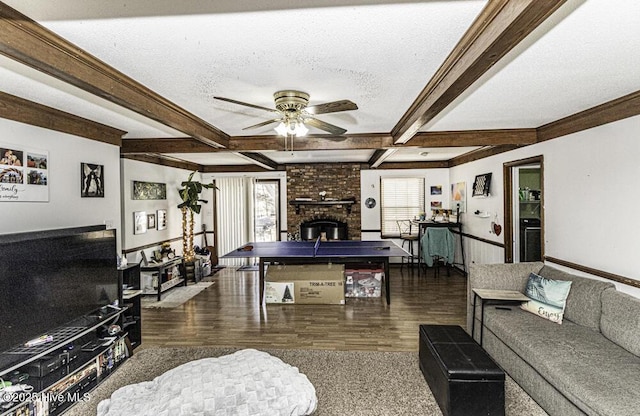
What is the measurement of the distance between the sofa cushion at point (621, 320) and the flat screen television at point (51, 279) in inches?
170

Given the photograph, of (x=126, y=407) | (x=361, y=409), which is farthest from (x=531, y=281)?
(x=126, y=407)

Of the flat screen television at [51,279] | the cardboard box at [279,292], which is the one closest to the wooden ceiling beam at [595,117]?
the cardboard box at [279,292]

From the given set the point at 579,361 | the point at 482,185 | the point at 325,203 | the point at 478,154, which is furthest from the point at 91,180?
the point at 478,154

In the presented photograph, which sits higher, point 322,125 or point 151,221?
point 322,125

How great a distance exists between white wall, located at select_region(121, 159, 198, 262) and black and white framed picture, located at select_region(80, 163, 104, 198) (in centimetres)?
128

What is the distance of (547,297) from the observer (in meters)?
3.13

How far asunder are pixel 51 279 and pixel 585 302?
4.44 meters

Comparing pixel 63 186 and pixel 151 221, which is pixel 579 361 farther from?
pixel 151 221

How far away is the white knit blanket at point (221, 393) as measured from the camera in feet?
6.15

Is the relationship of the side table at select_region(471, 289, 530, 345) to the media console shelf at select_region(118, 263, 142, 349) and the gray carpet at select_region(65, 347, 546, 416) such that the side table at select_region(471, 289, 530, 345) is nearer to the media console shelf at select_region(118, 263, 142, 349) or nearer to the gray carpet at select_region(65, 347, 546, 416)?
the gray carpet at select_region(65, 347, 546, 416)

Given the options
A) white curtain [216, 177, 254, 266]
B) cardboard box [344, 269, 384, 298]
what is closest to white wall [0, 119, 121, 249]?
cardboard box [344, 269, 384, 298]

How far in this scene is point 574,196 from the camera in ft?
11.8

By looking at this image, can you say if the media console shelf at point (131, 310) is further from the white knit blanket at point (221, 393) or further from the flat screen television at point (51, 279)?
the white knit blanket at point (221, 393)

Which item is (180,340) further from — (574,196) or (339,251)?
(574,196)
